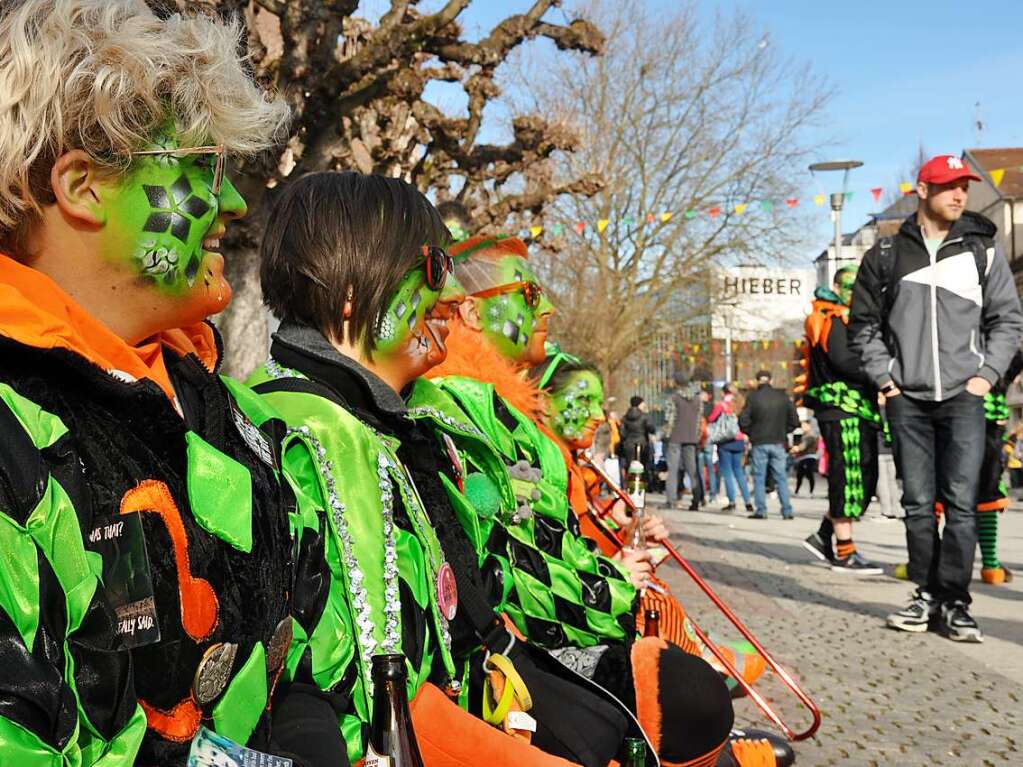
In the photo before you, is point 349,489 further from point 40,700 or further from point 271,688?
point 40,700

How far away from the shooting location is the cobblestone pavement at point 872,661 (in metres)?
4.07

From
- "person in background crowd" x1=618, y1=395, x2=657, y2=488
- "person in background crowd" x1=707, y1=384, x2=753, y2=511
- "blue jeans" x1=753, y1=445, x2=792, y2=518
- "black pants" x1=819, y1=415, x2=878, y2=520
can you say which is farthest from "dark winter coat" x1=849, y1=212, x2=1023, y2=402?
"person in background crowd" x1=618, y1=395, x2=657, y2=488

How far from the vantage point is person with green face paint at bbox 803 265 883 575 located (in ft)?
26.7

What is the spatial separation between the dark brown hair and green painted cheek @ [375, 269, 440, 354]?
17 mm

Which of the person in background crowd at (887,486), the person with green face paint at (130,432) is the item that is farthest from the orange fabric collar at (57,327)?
the person in background crowd at (887,486)

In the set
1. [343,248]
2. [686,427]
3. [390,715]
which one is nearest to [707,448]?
[686,427]

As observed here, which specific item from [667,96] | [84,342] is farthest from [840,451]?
[667,96]

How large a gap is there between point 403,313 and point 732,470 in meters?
13.9

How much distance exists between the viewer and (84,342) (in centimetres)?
151

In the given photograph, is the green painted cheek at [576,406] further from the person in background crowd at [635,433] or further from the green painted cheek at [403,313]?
the person in background crowd at [635,433]

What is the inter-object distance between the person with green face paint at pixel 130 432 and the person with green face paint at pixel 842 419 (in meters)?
6.68

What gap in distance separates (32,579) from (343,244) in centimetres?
138

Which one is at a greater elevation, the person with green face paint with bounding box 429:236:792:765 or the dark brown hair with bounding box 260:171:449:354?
the dark brown hair with bounding box 260:171:449:354

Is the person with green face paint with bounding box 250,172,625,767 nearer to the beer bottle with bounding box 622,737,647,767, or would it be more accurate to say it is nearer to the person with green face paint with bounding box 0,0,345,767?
the beer bottle with bounding box 622,737,647,767
